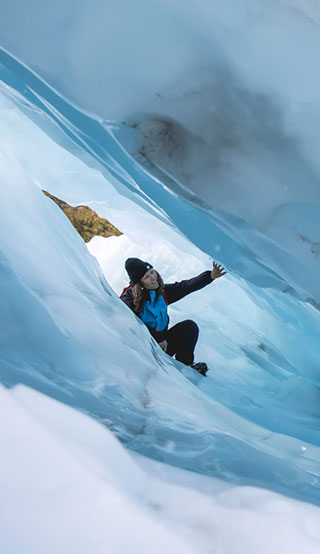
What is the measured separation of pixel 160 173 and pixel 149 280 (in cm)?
88

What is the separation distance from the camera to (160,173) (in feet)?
4.12

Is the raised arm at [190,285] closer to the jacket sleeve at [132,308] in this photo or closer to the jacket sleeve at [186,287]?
the jacket sleeve at [186,287]

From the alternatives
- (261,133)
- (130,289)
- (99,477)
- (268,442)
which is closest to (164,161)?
(261,133)

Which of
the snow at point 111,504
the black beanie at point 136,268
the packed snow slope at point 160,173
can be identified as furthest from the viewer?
the black beanie at point 136,268

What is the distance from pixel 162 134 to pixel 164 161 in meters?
0.08

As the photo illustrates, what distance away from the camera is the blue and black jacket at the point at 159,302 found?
2.14m

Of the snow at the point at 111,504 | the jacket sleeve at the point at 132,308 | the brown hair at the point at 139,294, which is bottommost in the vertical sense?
the jacket sleeve at the point at 132,308

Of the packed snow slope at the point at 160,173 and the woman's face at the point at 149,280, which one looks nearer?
the packed snow slope at the point at 160,173

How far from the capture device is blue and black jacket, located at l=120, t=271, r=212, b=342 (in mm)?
2143

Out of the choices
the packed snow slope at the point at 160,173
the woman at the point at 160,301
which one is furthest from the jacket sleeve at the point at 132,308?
the packed snow slope at the point at 160,173

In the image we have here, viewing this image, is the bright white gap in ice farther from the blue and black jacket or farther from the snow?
the blue and black jacket

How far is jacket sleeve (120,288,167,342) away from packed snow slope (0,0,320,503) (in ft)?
1.58

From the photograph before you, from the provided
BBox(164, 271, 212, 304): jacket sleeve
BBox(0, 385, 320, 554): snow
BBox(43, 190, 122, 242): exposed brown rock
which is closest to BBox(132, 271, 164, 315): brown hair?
BBox(164, 271, 212, 304): jacket sleeve

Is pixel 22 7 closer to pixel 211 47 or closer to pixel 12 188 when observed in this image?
pixel 211 47
